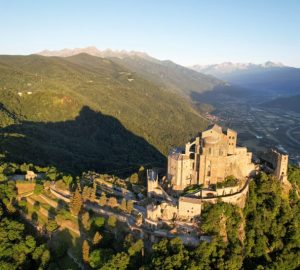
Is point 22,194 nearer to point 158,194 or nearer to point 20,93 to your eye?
point 158,194

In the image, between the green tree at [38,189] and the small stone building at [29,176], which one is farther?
the small stone building at [29,176]

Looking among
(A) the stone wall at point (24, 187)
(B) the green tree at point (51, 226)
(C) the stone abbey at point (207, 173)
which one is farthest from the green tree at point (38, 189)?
(C) the stone abbey at point (207, 173)

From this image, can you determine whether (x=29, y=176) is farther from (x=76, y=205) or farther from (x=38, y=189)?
(x=76, y=205)

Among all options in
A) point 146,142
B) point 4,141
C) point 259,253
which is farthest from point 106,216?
point 146,142

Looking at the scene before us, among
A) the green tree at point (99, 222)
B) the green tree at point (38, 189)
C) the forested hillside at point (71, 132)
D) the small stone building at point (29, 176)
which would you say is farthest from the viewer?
the forested hillside at point (71, 132)

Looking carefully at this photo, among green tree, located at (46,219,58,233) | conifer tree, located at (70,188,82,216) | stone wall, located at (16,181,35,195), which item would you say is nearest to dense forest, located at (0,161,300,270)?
stone wall, located at (16,181,35,195)

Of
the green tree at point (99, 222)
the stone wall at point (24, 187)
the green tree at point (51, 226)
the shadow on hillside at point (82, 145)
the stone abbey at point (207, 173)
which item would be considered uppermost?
the stone abbey at point (207, 173)

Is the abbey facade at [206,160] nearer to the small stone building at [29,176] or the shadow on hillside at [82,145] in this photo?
the small stone building at [29,176]

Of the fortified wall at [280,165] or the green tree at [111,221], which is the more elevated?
the fortified wall at [280,165]

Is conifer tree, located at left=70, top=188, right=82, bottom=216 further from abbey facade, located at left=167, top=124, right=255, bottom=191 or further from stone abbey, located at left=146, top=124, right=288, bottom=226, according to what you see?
abbey facade, located at left=167, top=124, right=255, bottom=191
